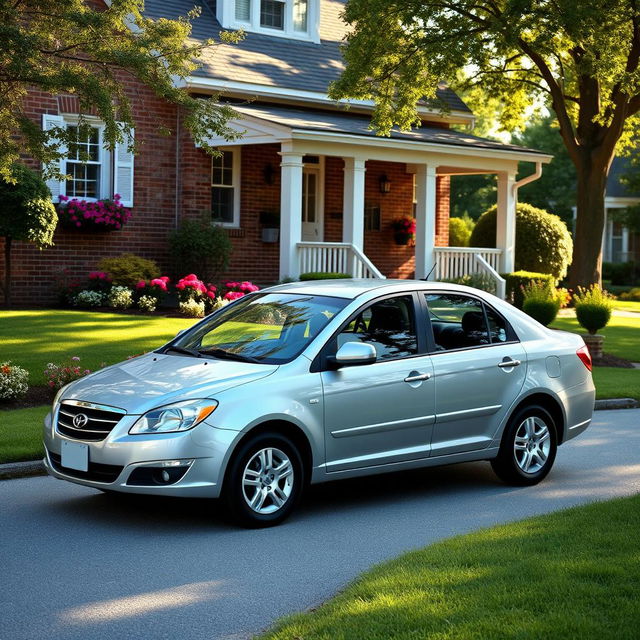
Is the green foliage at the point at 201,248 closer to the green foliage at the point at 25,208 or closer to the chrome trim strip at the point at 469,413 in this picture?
the green foliage at the point at 25,208

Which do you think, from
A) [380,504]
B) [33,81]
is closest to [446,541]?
[380,504]

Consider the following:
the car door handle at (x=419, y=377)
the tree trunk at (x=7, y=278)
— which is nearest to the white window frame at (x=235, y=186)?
the tree trunk at (x=7, y=278)

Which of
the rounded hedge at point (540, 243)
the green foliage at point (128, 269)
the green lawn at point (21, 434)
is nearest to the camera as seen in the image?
the green lawn at point (21, 434)

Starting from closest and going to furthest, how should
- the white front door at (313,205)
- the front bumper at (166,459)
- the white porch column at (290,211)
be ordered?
the front bumper at (166,459) < the white porch column at (290,211) < the white front door at (313,205)

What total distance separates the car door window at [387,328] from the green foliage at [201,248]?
14895 mm

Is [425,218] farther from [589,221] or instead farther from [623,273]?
[623,273]

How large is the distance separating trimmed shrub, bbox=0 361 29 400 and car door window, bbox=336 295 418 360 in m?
5.56

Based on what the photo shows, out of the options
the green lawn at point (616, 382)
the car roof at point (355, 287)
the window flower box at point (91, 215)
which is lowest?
the green lawn at point (616, 382)

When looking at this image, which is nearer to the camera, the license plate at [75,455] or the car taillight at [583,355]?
the license plate at [75,455]

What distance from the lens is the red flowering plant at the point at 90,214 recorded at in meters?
22.0

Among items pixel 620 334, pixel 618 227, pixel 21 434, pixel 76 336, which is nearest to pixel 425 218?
pixel 620 334

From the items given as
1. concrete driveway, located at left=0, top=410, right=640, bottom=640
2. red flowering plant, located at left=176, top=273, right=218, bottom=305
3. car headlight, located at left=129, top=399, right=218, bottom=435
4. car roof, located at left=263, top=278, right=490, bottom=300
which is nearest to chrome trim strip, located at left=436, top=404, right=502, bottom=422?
concrete driveway, located at left=0, top=410, right=640, bottom=640

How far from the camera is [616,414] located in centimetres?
1383

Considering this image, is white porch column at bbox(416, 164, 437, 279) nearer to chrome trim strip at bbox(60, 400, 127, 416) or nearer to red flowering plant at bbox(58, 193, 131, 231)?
red flowering plant at bbox(58, 193, 131, 231)
